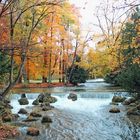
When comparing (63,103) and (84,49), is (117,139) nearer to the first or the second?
(63,103)

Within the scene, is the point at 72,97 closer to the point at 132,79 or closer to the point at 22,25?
the point at 132,79

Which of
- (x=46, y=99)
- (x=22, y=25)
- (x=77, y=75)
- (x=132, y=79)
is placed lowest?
(x=46, y=99)

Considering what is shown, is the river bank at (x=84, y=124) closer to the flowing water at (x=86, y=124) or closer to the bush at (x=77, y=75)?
the flowing water at (x=86, y=124)

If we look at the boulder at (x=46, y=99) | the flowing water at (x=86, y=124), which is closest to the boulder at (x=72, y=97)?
the boulder at (x=46, y=99)

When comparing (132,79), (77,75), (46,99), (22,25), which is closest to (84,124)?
(132,79)

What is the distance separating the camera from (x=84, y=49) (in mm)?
47188

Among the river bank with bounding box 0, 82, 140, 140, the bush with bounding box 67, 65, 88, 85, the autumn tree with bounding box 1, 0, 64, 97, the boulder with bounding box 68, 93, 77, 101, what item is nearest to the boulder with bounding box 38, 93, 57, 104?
the river bank with bounding box 0, 82, 140, 140

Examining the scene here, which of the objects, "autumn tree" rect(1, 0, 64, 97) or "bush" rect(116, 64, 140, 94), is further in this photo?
"bush" rect(116, 64, 140, 94)

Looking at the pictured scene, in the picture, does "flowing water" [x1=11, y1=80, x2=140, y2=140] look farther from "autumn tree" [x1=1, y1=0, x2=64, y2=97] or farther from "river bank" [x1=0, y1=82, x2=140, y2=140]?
"autumn tree" [x1=1, y1=0, x2=64, y2=97]

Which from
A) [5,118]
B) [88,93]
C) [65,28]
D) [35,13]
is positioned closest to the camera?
[35,13]

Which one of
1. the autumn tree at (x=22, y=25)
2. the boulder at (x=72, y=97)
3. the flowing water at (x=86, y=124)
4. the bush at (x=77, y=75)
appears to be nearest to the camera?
the autumn tree at (x=22, y=25)

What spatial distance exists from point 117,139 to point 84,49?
33763 millimetres

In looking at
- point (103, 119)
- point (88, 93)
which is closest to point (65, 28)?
point (88, 93)

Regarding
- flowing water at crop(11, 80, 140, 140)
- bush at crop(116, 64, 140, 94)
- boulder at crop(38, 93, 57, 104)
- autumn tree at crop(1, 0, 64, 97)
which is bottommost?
flowing water at crop(11, 80, 140, 140)
